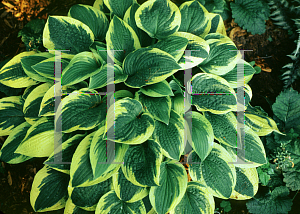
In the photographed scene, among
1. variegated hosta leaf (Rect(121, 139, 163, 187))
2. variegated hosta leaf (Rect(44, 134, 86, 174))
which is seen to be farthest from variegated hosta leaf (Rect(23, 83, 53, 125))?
variegated hosta leaf (Rect(121, 139, 163, 187))

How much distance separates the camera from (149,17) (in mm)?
1134

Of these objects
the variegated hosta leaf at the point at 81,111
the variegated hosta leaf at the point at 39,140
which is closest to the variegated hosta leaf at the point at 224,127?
the variegated hosta leaf at the point at 81,111

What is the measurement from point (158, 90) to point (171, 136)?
0.24 m

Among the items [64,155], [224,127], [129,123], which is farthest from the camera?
[224,127]

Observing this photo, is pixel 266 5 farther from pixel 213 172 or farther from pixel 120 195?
pixel 120 195

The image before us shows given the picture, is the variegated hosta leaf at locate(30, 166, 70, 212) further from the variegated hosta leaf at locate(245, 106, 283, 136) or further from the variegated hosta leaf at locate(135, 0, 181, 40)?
the variegated hosta leaf at locate(245, 106, 283, 136)

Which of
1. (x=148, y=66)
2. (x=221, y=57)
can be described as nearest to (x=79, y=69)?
(x=148, y=66)

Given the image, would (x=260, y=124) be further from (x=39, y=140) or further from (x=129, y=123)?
(x=39, y=140)

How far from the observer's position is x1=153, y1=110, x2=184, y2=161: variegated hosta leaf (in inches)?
39.9

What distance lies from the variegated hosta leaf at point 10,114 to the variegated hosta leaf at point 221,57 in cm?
118

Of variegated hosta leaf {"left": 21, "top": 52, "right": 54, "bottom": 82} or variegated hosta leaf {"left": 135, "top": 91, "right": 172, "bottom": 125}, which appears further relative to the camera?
variegated hosta leaf {"left": 21, "top": 52, "right": 54, "bottom": 82}

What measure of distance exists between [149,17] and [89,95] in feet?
1.77

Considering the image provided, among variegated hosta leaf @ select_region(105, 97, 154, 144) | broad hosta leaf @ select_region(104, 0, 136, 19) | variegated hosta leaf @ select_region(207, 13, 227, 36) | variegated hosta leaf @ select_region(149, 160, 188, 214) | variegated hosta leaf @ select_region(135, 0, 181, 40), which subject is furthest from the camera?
variegated hosta leaf @ select_region(207, 13, 227, 36)

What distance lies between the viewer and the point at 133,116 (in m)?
1.00
